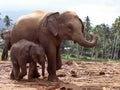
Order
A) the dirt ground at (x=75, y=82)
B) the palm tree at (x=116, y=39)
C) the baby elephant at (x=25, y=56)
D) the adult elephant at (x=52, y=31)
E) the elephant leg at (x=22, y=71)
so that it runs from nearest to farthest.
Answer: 1. the dirt ground at (x=75, y=82)
2. the baby elephant at (x=25, y=56)
3. the adult elephant at (x=52, y=31)
4. the elephant leg at (x=22, y=71)
5. the palm tree at (x=116, y=39)

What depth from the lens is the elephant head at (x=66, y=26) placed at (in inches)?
452

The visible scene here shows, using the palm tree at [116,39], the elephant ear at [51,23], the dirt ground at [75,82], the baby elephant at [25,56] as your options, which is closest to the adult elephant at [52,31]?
the elephant ear at [51,23]

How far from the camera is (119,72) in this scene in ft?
48.9

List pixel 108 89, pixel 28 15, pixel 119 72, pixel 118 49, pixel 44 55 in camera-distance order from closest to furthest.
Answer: pixel 108 89
pixel 44 55
pixel 28 15
pixel 119 72
pixel 118 49

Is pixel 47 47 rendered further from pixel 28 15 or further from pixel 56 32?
pixel 28 15

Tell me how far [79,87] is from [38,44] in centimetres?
203

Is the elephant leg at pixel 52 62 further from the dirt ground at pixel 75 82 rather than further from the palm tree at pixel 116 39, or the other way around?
the palm tree at pixel 116 39

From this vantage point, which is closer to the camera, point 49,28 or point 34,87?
point 34,87

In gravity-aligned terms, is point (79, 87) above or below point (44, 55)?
below

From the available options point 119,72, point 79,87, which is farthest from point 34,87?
point 119,72

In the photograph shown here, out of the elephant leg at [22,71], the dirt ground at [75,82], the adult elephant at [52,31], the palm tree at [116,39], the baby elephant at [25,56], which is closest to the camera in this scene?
the dirt ground at [75,82]

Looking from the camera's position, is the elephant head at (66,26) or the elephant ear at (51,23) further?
the elephant ear at (51,23)

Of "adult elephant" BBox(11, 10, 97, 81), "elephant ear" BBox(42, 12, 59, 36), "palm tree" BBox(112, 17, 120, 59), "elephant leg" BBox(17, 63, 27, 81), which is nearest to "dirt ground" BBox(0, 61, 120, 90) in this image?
"elephant leg" BBox(17, 63, 27, 81)

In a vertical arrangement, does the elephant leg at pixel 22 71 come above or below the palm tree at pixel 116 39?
above
